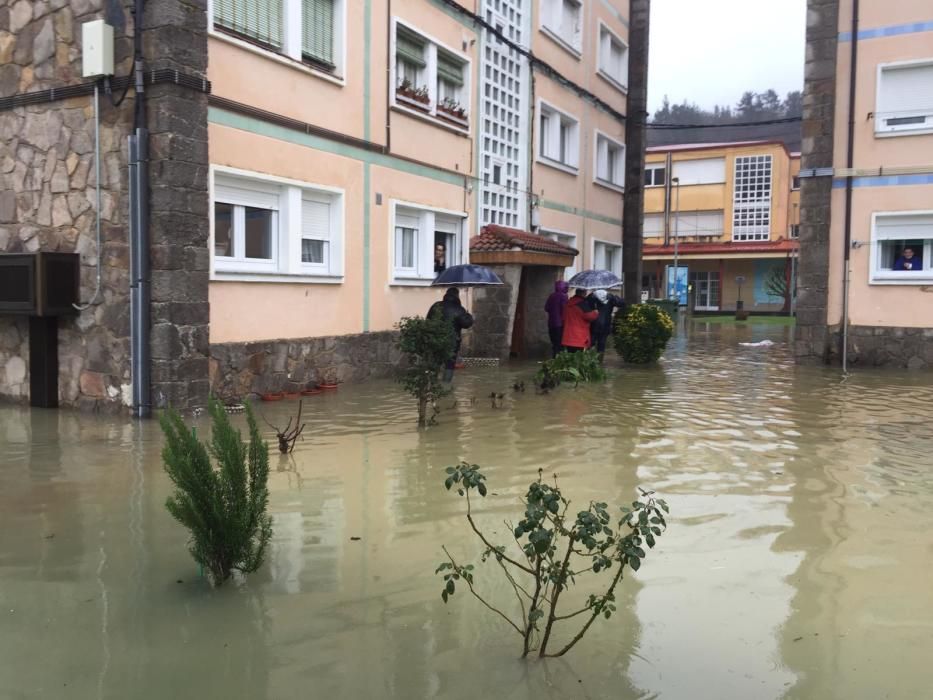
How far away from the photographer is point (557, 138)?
19703 mm

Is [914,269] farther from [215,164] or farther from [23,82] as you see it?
[23,82]

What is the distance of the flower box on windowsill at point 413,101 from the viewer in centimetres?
1360

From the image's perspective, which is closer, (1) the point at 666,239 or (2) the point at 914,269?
(2) the point at 914,269

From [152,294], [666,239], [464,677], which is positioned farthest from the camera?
[666,239]

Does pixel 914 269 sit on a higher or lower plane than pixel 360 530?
higher

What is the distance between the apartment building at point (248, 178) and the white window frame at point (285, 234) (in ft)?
0.09

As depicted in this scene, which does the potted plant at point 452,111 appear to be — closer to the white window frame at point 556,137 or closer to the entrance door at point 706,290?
the white window frame at point 556,137

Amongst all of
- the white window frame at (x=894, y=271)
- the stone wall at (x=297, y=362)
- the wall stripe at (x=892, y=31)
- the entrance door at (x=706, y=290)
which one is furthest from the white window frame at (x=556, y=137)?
the entrance door at (x=706, y=290)

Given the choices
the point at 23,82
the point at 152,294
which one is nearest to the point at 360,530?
the point at 152,294

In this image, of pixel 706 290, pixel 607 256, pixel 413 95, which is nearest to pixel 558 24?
pixel 607 256

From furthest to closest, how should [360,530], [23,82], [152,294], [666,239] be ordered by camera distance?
1. [666,239]
2. [23,82]
3. [152,294]
4. [360,530]

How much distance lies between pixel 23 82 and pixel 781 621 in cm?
959

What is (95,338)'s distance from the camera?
928cm

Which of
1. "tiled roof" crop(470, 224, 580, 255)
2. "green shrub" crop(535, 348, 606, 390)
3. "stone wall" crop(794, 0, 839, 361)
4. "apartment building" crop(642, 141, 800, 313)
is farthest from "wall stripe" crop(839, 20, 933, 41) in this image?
"apartment building" crop(642, 141, 800, 313)
